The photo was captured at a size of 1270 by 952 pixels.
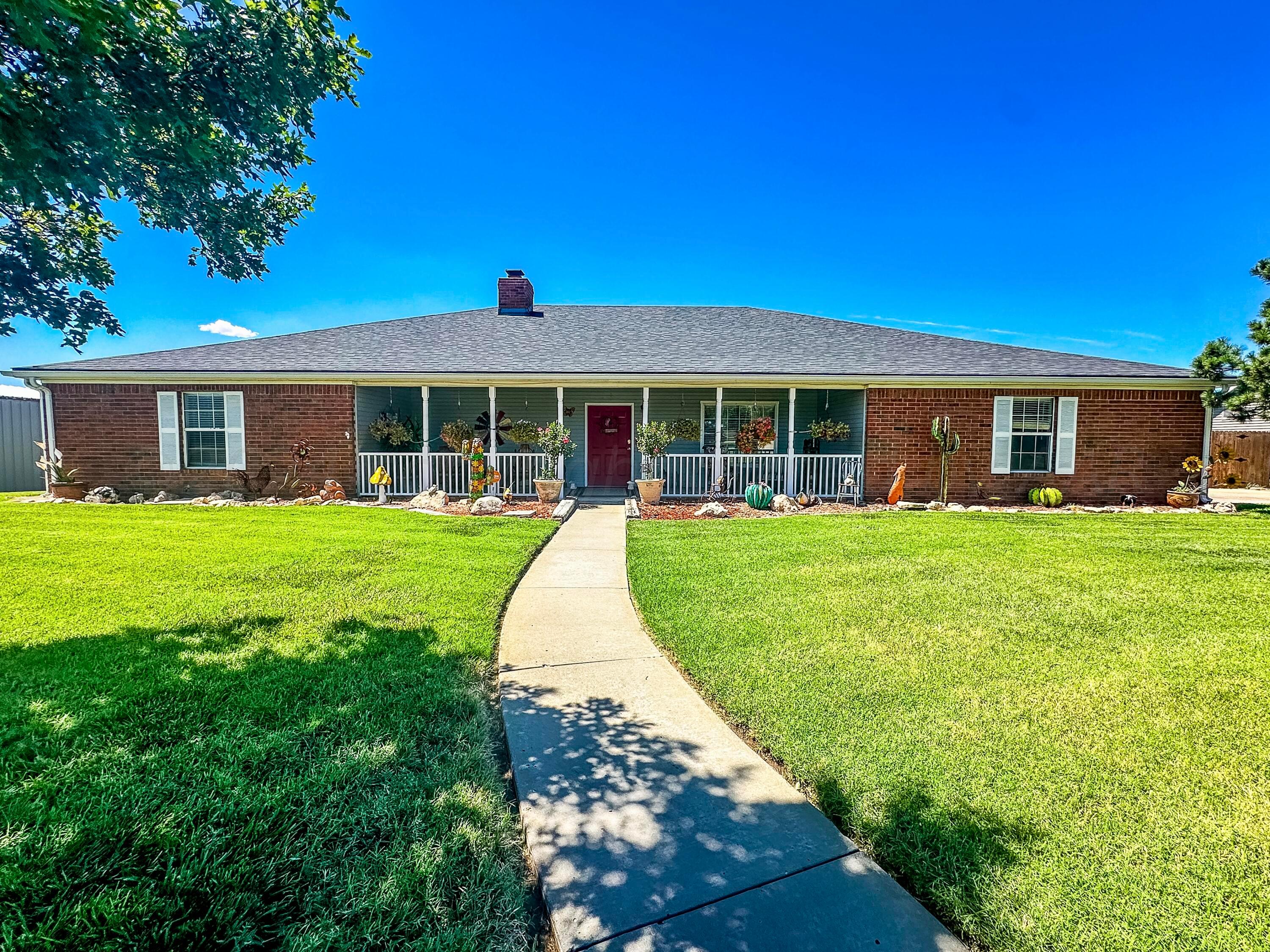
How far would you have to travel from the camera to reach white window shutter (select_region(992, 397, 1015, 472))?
471 inches

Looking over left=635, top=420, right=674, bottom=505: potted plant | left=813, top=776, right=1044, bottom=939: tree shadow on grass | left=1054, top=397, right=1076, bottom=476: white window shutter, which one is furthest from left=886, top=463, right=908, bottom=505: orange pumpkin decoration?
left=813, top=776, right=1044, bottom=939: tree shadow on grass

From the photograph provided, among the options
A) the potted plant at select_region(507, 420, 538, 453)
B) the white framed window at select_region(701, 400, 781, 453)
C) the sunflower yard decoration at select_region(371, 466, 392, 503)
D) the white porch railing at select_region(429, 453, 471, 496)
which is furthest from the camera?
the white framed window at select_region(701, 400, 781, 453)

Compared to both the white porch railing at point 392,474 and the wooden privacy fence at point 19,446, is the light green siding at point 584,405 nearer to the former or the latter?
the white porch railing at point 392,474

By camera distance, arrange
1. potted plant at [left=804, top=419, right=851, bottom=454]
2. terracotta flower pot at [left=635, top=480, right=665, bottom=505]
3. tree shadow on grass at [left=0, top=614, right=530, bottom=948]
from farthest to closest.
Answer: potted plant at [left=804, top=419, right=851, bottom=454], terracotta flower pot at [left=635, top=480, right=665, bottom=505], tree shadow on grass at [left=0, top=614, right=530, bottom=948]

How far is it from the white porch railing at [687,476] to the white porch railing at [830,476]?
6.41 ft

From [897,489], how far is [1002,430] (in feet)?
9.41

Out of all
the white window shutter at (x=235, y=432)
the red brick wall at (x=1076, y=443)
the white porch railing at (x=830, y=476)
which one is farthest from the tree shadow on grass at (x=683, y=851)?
the white window shutter at (x=235, y=432)

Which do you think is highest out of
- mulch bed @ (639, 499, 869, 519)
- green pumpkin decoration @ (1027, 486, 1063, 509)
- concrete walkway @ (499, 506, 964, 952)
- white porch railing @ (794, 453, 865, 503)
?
white porch railing @ (794, 453, 865, 503)

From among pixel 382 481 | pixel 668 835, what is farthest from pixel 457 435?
pixel 668 835

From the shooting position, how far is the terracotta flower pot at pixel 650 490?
1136 cm

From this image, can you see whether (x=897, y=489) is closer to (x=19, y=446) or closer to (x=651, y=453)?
(x=651, y=453)

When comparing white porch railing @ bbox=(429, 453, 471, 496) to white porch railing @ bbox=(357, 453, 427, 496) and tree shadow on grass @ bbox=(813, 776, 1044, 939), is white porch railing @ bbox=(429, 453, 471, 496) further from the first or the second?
tree shadow on grass @ bbox=(813, 776, 1044, 939)

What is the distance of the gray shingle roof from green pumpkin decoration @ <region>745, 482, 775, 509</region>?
249 cm

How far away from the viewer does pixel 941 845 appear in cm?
214
